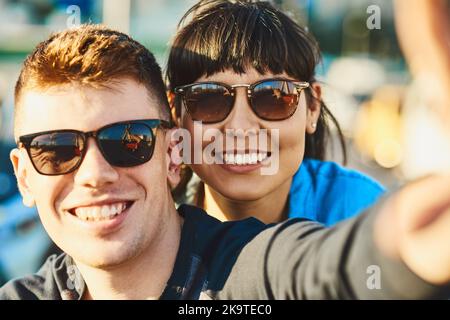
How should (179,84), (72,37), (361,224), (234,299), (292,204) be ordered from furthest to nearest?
1. (292,204)
2. (179,84)
3. (72,37)
4. (234,299)
5. (361,224)

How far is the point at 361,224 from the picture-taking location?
5.51 feet

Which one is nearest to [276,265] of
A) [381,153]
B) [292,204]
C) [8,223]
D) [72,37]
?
[72,37]

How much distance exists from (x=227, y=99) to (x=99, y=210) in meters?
0.76

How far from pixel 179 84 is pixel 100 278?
96 cm

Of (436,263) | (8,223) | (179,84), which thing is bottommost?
(8,223)

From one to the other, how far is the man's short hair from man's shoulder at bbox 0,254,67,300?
535 millimetres

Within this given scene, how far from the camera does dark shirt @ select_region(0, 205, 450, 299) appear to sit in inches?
65.7

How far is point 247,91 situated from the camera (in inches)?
110

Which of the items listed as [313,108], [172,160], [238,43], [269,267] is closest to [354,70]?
[313,108]

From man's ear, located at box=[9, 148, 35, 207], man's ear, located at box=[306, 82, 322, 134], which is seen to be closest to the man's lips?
man's ear, located at box=[9, 148, 35, 207]

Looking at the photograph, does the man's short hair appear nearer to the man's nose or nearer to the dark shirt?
the man's nose

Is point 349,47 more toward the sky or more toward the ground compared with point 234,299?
more toward the sky

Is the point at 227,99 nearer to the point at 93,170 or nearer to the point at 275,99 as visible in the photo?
the point at 275,99
